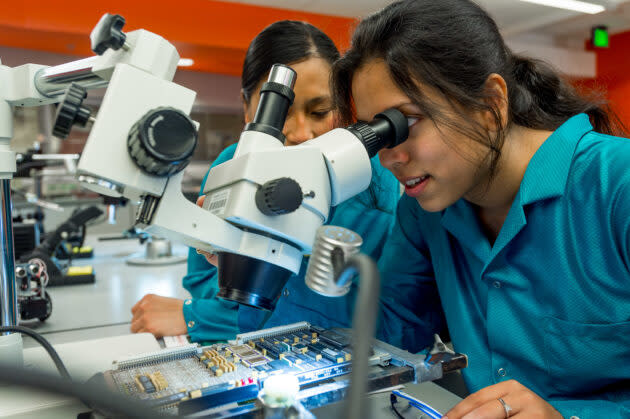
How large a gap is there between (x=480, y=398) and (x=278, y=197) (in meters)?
0.40

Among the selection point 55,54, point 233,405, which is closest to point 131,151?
point 233,405

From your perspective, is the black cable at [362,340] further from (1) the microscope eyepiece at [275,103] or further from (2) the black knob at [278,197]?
(1) the microscope eyepiece at [275,103]

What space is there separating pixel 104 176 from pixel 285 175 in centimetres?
21

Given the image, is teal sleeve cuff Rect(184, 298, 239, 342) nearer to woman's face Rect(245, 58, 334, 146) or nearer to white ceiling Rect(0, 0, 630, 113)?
woman's face Rect(245, 58, 334, 146)

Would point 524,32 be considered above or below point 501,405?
above

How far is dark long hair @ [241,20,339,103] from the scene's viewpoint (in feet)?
3.77

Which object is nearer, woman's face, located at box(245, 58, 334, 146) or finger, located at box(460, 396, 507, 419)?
finger, located at box(460, 396, 507, 419)

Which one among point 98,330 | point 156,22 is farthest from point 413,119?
point 156,22

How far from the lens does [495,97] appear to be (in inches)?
32.5

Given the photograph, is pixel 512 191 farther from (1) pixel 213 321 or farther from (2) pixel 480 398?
(1) pixel 213 321

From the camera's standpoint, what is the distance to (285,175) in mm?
585

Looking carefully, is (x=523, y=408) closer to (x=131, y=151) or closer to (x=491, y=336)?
(x=491, y=336)

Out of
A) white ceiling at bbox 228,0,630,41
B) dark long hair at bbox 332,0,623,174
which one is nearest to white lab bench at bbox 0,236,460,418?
dark long hair at bbox 332,0,623,174

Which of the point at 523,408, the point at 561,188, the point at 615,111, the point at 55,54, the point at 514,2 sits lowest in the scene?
the point at 523,408
